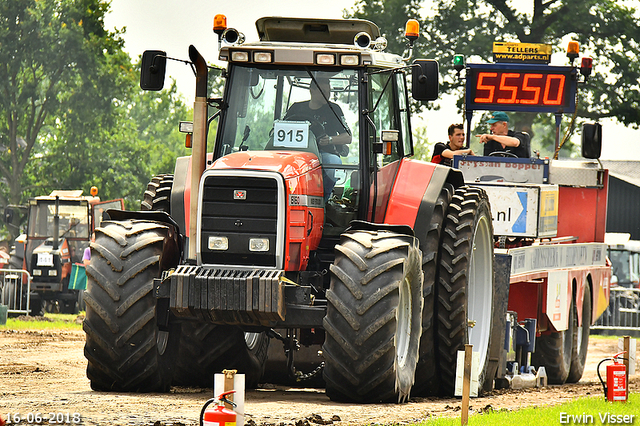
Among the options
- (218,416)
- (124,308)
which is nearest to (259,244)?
(124,308)

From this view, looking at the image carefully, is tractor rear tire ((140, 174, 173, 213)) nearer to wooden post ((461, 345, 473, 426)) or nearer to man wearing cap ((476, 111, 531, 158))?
wooden post ((461, 345, 473, 426))

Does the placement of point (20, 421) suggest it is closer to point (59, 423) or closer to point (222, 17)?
point (59, 423)

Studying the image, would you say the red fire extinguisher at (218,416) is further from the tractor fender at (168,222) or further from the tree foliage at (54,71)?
the tree foliage at (54,71)

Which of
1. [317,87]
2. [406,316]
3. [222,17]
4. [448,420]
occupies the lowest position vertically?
[448,420]

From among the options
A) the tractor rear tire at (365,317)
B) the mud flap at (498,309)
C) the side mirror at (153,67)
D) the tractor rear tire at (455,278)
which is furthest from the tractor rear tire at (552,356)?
the side mirror at (153,67)

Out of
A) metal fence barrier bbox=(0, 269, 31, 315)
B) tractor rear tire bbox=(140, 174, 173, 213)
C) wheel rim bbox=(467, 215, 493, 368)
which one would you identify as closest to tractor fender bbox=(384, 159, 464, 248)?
wheel rim bbox=(467, 215, 493, 368)

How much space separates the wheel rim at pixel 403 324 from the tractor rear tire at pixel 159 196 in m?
2.77

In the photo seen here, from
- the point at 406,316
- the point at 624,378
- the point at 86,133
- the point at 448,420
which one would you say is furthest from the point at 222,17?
the point at 86,133

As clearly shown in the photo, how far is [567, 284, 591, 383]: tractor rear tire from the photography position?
50.2 feet

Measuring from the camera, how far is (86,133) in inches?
A: 1734

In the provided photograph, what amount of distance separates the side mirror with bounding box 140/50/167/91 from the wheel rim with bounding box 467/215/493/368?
388 centimetres

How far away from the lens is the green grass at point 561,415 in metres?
8.26

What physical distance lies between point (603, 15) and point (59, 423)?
32.2 meters

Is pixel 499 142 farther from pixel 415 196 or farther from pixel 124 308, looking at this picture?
pixel 124 308
